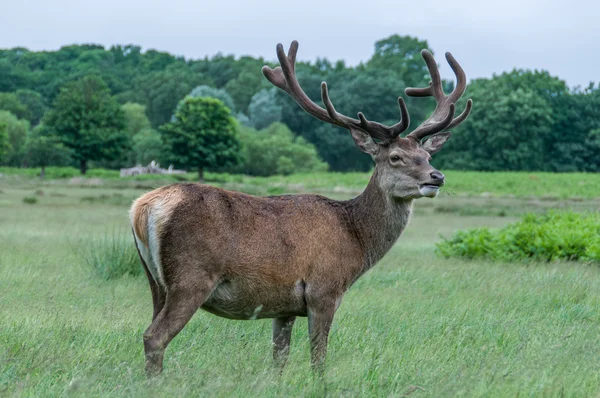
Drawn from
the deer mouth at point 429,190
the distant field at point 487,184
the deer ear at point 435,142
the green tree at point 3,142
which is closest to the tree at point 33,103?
the green tree at point 3,142

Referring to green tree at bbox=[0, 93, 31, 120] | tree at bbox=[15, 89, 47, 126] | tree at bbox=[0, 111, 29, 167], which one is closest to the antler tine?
tree at bbox=[0, 111, 29, 167]

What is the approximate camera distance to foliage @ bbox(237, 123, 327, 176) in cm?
8050

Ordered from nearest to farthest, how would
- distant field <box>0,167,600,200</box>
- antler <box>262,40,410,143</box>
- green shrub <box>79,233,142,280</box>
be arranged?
antler <box>262,40,410,143</box>, green shrub <box>79,233,142,280</box>, distant field <box>0,167,600,200</box>

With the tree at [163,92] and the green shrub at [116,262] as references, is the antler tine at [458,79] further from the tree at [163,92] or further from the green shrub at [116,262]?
the tree at [163,92]

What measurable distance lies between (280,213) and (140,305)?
3.17 m

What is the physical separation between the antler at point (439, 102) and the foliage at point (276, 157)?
2794 inches

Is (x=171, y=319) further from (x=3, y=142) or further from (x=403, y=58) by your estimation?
(x=403, y=58)

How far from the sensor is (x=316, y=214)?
6141 millimetres

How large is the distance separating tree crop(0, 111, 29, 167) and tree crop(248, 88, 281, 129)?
86.5 feet

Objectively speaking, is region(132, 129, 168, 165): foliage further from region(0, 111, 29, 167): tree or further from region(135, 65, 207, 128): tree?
region(135, 65, 207, 128): tree

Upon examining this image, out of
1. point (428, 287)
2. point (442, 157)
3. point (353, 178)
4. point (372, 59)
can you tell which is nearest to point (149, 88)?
point (372, 59)

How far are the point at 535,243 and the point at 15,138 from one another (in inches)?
2840

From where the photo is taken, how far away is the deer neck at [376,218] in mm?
6379

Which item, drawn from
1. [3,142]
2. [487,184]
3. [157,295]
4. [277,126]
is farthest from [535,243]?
[277,126]
